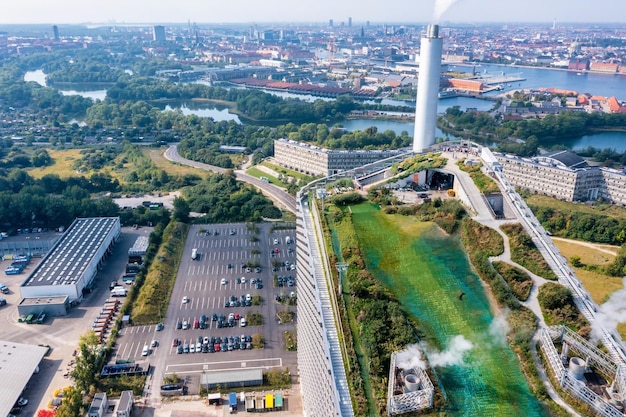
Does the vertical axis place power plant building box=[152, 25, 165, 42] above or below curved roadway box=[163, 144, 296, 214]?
above

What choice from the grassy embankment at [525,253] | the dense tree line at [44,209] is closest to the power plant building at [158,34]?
the dense tree line at [44,209]

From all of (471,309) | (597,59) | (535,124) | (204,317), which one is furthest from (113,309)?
(597,59)

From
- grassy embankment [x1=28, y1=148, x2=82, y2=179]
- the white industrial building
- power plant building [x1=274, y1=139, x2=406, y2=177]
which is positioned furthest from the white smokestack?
grassy embankment [x1=28, y1=148, x2=82, y2=179]

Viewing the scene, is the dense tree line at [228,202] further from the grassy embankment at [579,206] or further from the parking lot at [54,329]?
the grassy embankment at [579,206]

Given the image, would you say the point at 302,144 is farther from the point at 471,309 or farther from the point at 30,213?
the point at 471,309

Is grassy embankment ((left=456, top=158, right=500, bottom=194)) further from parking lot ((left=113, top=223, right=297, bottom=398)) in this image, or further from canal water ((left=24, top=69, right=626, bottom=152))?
canal water ((left=24, top=69, right=626, bottom=152))

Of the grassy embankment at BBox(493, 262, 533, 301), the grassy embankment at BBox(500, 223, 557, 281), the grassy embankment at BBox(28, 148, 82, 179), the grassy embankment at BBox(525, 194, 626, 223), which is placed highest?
the grassy embankment at BBox(500, 223, 557, 281)

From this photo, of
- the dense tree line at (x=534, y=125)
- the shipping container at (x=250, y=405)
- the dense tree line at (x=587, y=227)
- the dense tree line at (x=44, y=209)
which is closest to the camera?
the shipping container at (x=250, y=405)
